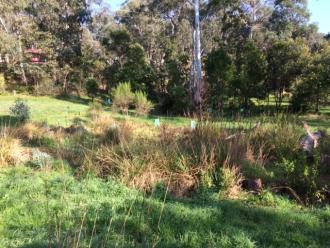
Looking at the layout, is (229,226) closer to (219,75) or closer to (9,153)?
(9,153)

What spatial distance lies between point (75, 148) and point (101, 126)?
2.69 meters

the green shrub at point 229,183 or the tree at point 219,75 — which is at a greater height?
the tree at point 219,75

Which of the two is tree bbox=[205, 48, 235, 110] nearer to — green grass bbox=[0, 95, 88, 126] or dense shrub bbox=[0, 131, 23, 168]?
green grass bbox=[0, 95, 88, 126]

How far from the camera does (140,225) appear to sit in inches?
142

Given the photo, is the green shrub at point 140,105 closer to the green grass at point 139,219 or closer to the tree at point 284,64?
the tree at point 284,64

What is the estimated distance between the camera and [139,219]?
371cm

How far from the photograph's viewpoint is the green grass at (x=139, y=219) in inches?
133

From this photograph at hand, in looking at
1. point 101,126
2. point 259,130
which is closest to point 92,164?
point 259,130

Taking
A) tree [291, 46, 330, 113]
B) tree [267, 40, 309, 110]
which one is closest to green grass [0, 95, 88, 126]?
tree [267, 40, 309, 110]

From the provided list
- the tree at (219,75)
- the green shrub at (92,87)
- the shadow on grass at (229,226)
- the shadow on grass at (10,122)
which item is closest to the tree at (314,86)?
the tree at (219,75)

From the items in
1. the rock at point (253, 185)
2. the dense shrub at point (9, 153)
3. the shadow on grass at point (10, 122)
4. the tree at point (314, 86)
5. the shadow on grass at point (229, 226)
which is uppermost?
the tree at point (314, 86)

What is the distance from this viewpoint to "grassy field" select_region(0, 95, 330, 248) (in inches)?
136

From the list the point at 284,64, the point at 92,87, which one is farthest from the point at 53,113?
the point at 92,87

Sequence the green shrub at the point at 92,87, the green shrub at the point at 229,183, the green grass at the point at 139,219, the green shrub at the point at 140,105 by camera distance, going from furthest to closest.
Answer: the green shrub at the point at 92,87 < the green shrub at the point at 140,105 < the green shrub at the point at 229,183 < the green grass at the point at 139,219
